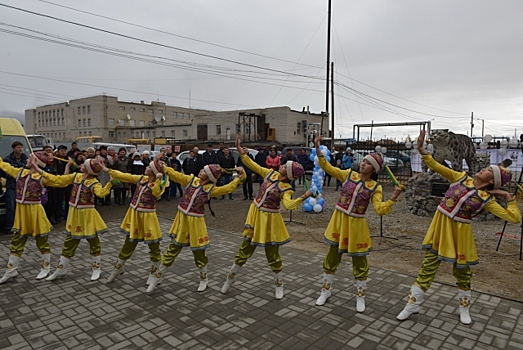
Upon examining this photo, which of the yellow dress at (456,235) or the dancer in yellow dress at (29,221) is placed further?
the dancer in yellow dress at (29,221)

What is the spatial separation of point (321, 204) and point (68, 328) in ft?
26.5

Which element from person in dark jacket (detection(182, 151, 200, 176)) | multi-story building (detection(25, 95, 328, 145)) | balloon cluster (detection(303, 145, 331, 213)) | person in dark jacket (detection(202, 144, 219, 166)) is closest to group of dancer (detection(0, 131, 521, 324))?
balloon cluster (detection(303, 145, 331, 213))

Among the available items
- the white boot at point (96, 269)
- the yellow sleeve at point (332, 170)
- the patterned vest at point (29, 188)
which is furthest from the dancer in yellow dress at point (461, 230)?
the patterned vest at point (29, 188)

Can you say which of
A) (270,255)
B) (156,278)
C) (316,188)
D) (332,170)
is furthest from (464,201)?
(316,188)

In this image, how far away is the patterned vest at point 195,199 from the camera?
5098 mm

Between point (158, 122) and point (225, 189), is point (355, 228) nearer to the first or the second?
point (225, 189)

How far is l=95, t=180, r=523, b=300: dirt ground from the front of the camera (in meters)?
5.77

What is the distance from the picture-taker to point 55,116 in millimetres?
61656

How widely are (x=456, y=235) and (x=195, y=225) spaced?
10.9 ft

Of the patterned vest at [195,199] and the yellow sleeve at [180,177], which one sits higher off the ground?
the yellow sleeve at [180,177]

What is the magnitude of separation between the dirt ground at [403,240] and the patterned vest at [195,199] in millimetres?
2420

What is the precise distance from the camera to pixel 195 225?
5051mm

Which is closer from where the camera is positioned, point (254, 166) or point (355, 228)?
point (355, 228)

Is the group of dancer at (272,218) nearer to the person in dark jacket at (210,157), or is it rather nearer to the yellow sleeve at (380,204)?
the yellow sleeve at (380,204)
